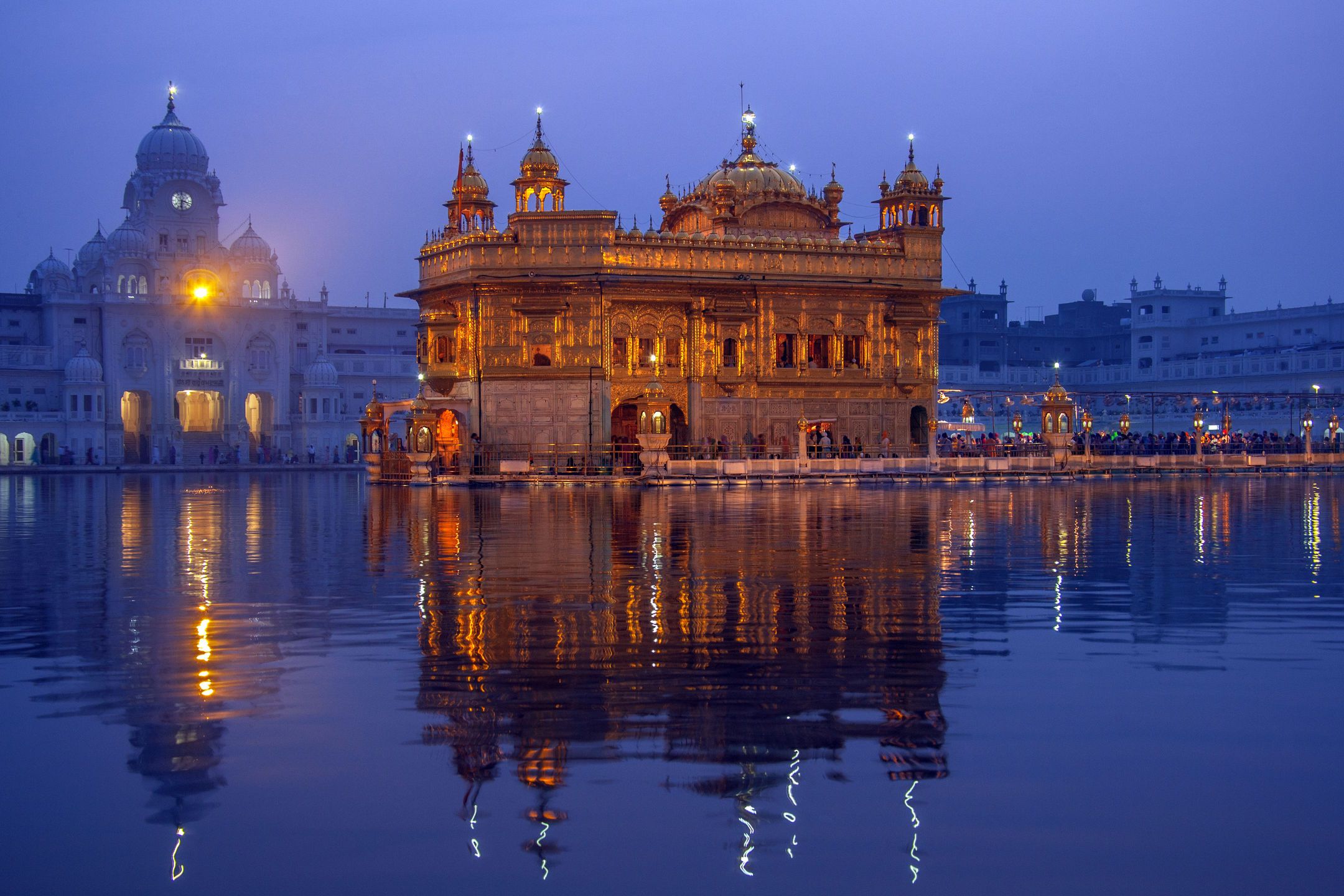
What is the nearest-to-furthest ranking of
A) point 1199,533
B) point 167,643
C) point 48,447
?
point 167,643 → point 1199,533 → point 48,447

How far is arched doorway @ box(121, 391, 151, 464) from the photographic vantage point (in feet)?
250

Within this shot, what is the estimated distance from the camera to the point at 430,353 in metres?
46.2

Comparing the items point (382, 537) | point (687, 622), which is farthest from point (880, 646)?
point (382, 537)

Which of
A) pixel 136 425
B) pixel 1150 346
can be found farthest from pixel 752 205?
pixel 1150 346

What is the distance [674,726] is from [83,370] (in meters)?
72.7

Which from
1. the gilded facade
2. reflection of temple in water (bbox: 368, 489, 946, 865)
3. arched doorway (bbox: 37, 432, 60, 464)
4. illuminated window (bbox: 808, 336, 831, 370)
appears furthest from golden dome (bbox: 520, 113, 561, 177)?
arched doorway (bbox: 37, 432, 60, 464)

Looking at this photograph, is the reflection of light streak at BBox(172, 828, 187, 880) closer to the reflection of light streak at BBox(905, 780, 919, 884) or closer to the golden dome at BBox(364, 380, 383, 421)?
the reflection of light streak at BBox(905, 780, 919, 884)

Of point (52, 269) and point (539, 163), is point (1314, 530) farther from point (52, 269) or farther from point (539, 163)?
point (52, 269)

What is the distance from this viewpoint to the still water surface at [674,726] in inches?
196

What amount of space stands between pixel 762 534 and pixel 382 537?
207 inches

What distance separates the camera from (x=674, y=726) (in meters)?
6.90

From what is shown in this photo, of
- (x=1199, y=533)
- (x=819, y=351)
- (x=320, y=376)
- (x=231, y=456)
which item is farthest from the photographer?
(x=320, y=376)

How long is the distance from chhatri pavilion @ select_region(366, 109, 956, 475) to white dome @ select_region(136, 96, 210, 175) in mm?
37122

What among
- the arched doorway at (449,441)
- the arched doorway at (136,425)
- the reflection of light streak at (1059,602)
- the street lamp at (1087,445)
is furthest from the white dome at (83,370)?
the reflection of light streak at (1059,602)
